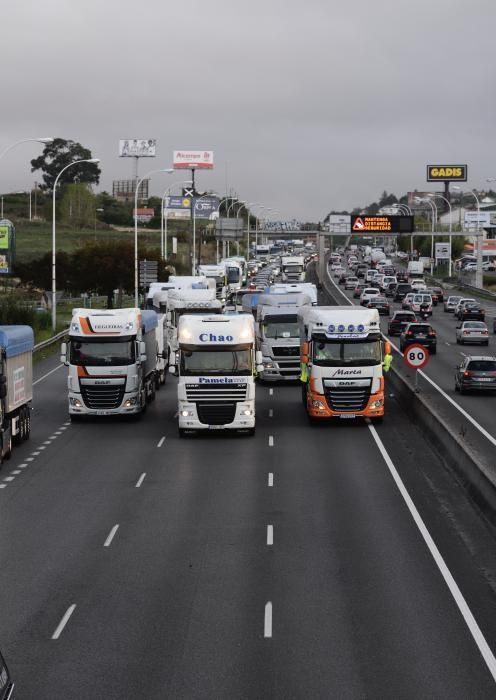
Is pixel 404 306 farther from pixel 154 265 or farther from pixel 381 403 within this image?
pixel 381 403

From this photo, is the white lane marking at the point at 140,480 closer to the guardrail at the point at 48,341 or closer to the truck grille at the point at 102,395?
the truck grille at the point at 102,395

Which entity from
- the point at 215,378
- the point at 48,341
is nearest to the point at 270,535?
the point at 215,378

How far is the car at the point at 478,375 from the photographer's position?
149ft

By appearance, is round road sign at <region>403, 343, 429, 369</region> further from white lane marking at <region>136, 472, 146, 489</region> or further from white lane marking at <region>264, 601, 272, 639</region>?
white lane marking at <region>264, 601, 272, 639</region>

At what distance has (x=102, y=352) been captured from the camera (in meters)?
38.2

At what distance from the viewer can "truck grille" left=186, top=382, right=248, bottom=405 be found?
1355 inches

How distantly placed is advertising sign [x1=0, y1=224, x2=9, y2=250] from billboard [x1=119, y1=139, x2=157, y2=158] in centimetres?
8945

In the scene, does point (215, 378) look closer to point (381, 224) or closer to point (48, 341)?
point (48, 341)

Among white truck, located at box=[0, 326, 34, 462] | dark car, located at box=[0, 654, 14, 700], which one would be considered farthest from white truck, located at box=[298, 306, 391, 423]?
dark car, located at box=[0, 654, 14, 700]

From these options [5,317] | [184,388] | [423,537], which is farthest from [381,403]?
[5,317]

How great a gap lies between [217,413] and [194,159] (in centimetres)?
16542

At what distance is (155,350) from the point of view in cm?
4494

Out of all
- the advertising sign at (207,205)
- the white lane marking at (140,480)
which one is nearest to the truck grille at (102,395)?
the white lane marking at (140,480)

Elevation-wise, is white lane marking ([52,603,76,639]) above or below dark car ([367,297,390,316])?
above
